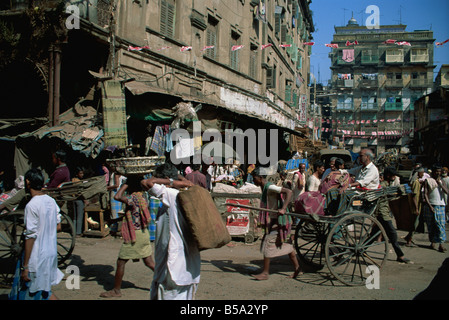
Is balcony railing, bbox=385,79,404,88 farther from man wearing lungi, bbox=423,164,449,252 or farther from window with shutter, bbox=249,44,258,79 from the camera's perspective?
man wearing lungi, bbox=423,164,449,252

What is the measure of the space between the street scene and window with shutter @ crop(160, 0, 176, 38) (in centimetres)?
7

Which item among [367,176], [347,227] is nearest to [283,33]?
[367,176]

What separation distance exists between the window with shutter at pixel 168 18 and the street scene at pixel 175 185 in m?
0.07

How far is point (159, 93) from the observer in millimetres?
10086

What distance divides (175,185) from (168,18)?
11352 millimetres

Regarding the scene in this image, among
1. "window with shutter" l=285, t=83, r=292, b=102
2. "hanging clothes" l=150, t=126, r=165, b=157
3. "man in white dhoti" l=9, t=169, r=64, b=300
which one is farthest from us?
"window with shutter" l=285, t=83, r=292, b=102

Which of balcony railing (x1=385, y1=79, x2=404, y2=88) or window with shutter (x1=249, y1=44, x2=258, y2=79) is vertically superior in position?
balcony railing (x1=385, y1=79, x2=404, y2=88)

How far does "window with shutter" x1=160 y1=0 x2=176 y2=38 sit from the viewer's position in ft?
43.5

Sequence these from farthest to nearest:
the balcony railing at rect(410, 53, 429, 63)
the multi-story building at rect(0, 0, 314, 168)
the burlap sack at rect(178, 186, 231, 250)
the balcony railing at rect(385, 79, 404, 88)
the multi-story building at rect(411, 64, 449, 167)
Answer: the balcony railing at rect(385, 79, 404, 88) → the balcony railing at rect(410, 53, 429, 63) → the multi-story building at rect(411, 64, 449, 167) → the multi-story building at rect(0, 0, 314, 168) → the burlap sack at rect(178, 186, 231, 250)

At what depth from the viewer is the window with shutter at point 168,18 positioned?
13.3 m

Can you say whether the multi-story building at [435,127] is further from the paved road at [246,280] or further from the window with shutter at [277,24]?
the paved road at [246,280]

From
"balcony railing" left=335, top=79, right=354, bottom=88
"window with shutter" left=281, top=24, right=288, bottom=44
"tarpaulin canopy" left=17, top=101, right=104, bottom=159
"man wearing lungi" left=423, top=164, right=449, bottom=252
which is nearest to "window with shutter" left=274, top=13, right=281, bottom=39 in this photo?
"window with shutter" left=281, top=24, right=288, bottom=44
